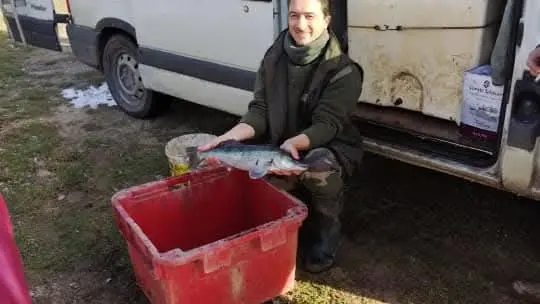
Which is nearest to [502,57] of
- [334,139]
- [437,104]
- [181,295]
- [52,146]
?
[437,104]

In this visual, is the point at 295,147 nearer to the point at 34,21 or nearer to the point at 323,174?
the point at 323,174

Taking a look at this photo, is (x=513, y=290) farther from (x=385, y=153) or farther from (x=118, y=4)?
(x=118, y=4)

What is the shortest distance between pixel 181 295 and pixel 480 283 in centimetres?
154

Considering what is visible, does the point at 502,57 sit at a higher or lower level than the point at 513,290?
higher

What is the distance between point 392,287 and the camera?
296 cm

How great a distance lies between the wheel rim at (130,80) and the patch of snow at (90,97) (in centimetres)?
48

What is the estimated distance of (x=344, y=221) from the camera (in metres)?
3.55

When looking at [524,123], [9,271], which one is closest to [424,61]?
[524,123]

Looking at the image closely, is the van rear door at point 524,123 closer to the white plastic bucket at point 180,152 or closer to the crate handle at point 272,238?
the crate handle at point 272,238

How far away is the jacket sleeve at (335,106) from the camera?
2.88 meters

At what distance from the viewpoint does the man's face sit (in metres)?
2.81

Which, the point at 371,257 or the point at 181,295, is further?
the point at 371,257

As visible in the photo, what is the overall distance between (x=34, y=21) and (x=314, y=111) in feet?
12.0

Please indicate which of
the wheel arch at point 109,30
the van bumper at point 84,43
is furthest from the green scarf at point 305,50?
the van bumper at point 84,43
